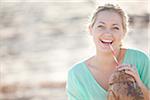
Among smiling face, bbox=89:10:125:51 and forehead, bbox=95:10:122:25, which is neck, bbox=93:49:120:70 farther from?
forehead, bbox=95:10:122:25

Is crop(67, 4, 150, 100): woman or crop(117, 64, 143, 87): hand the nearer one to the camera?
crop(117, 64, 143, 87): hand

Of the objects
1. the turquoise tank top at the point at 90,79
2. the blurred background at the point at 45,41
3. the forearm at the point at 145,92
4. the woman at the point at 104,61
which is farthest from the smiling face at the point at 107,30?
the blurred background at the point at 45,41

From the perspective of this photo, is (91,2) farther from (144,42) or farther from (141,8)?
(144,42)

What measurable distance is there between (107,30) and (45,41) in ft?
20.7

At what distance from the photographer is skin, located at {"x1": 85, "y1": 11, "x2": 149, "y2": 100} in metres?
3.61

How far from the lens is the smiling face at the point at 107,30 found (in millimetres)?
3607

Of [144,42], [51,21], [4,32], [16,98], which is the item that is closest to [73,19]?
[51,21]

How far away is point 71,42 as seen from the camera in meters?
9.80

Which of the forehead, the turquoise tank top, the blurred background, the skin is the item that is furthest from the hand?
the blurred background

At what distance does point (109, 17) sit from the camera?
368cm

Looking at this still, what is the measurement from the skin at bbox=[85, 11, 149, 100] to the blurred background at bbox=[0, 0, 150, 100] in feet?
9.03

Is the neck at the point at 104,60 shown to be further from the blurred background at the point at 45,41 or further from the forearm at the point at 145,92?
the blurred background at the point at 45,41

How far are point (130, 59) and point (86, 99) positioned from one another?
349 millimetres

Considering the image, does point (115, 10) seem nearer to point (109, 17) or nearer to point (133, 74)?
point (109, 17)
